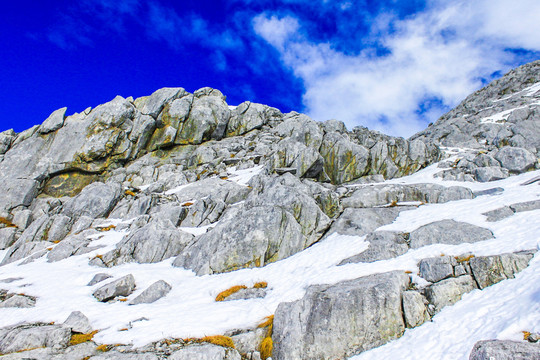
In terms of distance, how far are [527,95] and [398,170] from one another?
9954 centimetres

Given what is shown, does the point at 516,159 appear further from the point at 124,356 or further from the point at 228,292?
the point at 124,356

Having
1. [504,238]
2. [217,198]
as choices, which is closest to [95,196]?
[217,198]

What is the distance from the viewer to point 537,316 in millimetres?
10180

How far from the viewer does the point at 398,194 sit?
36.3 metres

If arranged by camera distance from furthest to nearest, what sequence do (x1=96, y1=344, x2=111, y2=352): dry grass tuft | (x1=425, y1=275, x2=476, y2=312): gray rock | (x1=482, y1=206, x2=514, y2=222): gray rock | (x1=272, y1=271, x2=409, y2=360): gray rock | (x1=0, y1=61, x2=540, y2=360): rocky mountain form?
(x1=482, y1=206, x2=514, y2=222): gray rock < (x1=425, y1=275, x2=476, y2=312): gray rock < (x1=96, y1=344, x2=111, y2=352): dry grass tuft < (x1=0, y1=61, x2=540, y2=360): rocky mountain < (x1=272, y1=271, x2=409, y2=360): gray rock

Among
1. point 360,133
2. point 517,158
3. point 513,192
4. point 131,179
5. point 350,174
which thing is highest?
point 360,133

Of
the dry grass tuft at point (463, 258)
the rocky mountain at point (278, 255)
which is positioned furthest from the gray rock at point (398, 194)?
the dry grass tuft at point (463, 258)

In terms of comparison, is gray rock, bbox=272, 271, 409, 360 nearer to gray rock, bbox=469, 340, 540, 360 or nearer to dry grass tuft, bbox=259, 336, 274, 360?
dry grass tuft, bbox=259, 336, 274, 360

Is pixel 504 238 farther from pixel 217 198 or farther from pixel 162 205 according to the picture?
pixel 162 205

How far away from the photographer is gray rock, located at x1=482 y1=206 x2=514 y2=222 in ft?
75.3

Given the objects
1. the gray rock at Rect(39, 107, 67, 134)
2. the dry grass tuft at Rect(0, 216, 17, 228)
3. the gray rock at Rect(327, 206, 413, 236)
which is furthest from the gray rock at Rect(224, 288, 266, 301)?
the gray rock at Rect(39, 107, 67, 134)

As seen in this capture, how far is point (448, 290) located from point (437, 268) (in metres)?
2.53

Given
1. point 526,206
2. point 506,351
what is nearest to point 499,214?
point 526,206

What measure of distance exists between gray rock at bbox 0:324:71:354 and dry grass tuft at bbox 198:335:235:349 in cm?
773
